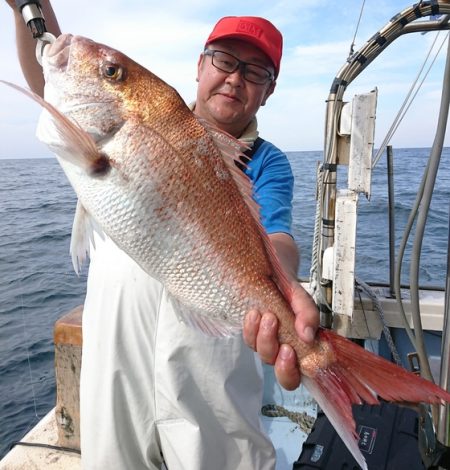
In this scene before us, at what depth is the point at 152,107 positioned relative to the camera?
144cm

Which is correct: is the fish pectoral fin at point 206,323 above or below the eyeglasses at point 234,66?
below

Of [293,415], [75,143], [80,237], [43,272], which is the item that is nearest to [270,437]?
[293,415]

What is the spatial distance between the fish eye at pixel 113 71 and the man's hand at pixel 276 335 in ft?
2.91

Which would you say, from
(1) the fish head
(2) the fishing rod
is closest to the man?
(1) the fish head

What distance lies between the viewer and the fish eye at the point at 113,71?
1.47 meters

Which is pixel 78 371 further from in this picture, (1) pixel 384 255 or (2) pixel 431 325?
(1) pixel 384 255

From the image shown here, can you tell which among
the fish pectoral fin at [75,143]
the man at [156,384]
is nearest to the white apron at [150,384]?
the man at [156,384]

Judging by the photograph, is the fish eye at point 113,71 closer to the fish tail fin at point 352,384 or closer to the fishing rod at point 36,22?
the fishing rod at point 36,22

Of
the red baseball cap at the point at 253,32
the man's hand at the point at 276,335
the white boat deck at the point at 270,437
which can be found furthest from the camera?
the white boat deck at the point at 270,437

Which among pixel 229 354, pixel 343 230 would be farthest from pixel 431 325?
pixel 229 354

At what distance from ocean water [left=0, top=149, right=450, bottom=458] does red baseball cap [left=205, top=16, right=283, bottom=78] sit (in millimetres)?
4221

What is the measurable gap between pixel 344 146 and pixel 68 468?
9.49 feet

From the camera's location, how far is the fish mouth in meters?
1.51

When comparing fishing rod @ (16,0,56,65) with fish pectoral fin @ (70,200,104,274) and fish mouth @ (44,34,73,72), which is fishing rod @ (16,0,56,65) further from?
fish pectoral fin @ (70,200,104,274)
